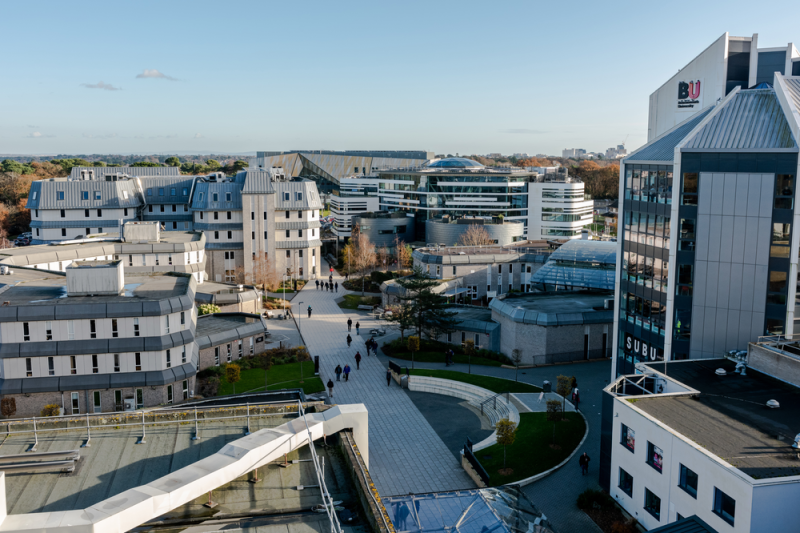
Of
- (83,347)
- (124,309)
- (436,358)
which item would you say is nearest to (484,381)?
(436,358)

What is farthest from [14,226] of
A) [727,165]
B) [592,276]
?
[727,165]

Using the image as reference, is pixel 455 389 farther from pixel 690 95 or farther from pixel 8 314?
pixel 8 314

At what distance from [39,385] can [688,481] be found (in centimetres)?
2683

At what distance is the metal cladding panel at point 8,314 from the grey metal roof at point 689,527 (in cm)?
2658

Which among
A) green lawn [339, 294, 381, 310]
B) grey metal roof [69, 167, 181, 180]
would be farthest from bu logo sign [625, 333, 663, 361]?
grey metal roof [69, 167, 181, 180]

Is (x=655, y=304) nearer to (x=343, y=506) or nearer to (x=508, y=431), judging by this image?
(x=508, y=431)

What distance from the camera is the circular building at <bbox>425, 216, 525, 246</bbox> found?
8300 cm

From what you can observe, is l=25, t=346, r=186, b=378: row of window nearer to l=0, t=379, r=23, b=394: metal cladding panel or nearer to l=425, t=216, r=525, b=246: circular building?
l=0, t=379, r=23, b=394: metal cladding panel

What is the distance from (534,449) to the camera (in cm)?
2775

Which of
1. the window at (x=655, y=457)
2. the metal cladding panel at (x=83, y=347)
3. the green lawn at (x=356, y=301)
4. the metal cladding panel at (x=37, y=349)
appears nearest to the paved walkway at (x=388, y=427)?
the green lawn at (x=356, y=301)

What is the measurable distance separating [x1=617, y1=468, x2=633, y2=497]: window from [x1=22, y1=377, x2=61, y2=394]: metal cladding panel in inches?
959

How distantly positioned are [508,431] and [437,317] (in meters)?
17.9

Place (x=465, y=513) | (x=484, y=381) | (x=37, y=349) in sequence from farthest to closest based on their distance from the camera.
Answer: (x=484, y=381), (x=37, y=349), (x=465, y=513)

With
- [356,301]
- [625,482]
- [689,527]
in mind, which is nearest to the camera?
[689,527]
